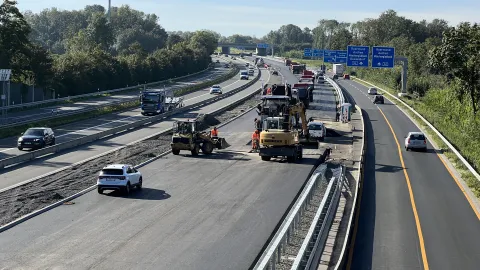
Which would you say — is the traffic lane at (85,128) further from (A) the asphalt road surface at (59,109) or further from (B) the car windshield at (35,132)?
(A) the asphalt road surface at (59,109)

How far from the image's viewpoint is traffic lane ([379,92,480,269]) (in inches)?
896

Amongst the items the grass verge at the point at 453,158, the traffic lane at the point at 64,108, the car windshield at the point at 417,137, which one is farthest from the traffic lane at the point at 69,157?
the grass verge at the point at 453,158

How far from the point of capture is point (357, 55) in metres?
88.4

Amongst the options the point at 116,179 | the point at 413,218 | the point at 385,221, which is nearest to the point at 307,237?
the point at 385,221

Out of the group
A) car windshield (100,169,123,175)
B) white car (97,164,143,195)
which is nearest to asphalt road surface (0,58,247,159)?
car windshield (100,169,123,175)

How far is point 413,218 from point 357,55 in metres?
61.8

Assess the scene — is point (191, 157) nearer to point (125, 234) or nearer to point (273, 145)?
point (273, 145)

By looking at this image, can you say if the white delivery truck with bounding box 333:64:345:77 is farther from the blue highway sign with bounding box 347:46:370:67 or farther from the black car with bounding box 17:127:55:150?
the black car with bounding box 17:127:55:150

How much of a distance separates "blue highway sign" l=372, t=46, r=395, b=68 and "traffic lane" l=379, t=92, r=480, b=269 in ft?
128

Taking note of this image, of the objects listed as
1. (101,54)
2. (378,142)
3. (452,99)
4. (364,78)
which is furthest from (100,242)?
(364,78)

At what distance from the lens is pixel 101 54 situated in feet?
344

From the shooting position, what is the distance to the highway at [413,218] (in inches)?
883

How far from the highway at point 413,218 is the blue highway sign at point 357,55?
39082 mm

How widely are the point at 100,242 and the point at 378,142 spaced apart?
122 ft
